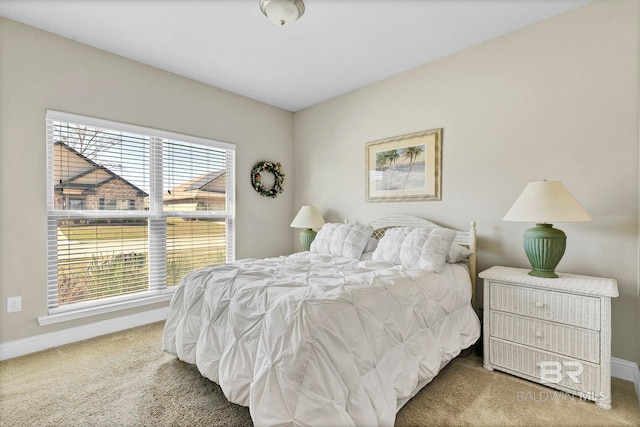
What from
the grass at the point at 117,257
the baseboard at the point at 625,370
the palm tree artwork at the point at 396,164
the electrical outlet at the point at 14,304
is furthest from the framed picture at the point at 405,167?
the electrical outlet at the point at 14,304

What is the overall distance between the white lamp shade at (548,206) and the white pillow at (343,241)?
123 centimetres

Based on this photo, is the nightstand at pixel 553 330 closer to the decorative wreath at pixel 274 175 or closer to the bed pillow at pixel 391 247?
the bed pillow at pixel 391 247

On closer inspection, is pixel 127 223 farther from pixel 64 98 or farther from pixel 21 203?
pixel 64 98

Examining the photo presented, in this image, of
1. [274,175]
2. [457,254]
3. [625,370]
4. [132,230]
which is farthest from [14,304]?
[625,370]

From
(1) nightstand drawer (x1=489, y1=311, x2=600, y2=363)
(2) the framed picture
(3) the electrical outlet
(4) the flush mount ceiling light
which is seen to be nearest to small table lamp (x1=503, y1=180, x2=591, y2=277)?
(1) nightstand drawer (x1=489, y1=311, x2=600, y2=363)

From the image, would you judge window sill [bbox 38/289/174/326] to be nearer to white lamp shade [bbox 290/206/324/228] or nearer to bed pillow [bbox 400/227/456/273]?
white lamp shade [bbox 290/206/324/228]

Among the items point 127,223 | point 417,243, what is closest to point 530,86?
point 417,243

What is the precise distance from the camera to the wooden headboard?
2.59 meters

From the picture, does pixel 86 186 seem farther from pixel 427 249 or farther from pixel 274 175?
pixel 427 249

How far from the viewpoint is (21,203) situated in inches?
96.7

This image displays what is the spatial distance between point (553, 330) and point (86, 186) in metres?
3.85

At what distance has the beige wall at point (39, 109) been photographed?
2396mm

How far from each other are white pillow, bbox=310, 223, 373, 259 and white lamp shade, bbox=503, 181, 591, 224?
1232 millimetres

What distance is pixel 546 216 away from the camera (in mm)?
1977
